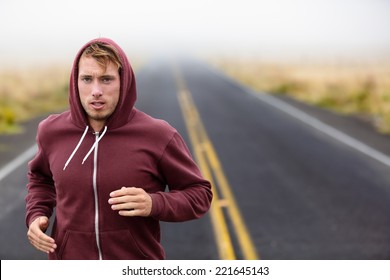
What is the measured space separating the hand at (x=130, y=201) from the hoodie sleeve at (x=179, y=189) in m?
0.07

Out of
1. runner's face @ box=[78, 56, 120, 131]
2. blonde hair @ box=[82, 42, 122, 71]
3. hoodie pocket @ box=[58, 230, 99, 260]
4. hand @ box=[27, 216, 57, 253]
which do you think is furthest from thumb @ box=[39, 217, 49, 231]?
blonde hair @ box=[82, 42, 122, 71]

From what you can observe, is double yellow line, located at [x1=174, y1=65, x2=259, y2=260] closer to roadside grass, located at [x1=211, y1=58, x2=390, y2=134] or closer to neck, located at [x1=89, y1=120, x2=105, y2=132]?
neck, located at [x1=89, y1=120, x2=105, y2=132]

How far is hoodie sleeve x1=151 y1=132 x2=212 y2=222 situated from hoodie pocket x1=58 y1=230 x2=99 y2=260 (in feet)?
1.05

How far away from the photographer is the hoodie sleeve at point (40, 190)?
2.38 metres

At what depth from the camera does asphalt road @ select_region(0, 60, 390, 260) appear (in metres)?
6.03

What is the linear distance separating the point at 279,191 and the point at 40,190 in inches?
242

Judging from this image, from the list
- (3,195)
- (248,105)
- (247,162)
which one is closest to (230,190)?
(247,162)

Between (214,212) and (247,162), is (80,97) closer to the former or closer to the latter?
(214,212)

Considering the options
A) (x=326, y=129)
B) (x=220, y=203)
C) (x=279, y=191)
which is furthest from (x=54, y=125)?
(x=326, y=129)

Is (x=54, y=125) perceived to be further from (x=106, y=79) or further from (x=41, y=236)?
(x=41, y=236)

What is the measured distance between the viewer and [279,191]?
27.1ft

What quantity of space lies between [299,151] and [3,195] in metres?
6.06

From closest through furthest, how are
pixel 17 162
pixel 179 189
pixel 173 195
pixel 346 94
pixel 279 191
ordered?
pixel 173 195, pixel 179 189, pixel 279 191, pixel 17 162, pixel 346 94

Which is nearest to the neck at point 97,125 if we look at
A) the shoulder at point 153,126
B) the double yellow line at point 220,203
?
the shoulder at point 153,126
